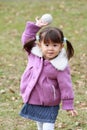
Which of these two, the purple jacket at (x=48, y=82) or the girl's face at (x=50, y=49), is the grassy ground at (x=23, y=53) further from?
the girl's face at (x=50, y=49)

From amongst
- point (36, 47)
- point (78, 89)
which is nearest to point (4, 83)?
point (78, 89)

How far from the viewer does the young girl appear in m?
4.41

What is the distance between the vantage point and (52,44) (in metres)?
4.41

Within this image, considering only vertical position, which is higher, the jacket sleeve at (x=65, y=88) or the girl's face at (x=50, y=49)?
the girl's face at (x=50, y=49)

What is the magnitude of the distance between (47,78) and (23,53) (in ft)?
19.3

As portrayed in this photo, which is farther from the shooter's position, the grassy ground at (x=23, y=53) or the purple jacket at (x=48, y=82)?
the grassy ground at (x=23, y=53)

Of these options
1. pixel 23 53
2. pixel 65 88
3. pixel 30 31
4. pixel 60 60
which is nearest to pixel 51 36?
pixel 60 60

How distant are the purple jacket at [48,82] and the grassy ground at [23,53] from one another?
1408 millimetres

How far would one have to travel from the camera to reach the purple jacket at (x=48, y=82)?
441 centimetres

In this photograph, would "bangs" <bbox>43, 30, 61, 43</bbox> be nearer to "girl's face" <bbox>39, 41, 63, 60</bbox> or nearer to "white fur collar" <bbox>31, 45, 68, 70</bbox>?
"girl's face" <bbox>39, 41, 63, 60</bbox>

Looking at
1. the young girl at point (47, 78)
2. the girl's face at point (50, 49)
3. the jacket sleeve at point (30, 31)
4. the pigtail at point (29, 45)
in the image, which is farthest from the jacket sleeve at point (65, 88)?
the jacket sleeve at point (30, 31)

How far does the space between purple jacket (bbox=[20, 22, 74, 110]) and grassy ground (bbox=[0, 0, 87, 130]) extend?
1408 mm

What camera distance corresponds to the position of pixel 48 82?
4449 millimetres

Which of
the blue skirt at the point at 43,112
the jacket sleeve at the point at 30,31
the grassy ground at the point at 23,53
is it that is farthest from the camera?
the grassy ground at the point at 23,53
